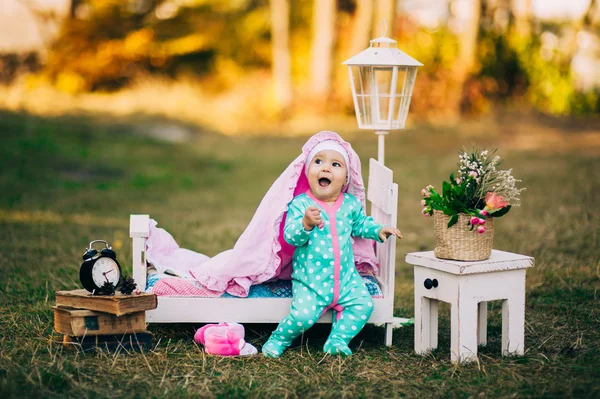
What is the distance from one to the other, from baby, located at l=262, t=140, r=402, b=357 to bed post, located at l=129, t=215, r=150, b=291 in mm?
809

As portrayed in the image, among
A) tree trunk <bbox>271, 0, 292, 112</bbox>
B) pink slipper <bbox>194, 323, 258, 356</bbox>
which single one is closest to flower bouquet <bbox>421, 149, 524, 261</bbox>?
pink slipper <bbox>194, 323, 258, 356</bbox>

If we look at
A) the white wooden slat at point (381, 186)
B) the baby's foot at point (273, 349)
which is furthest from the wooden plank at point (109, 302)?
the white wooden slat at point (381, 186)

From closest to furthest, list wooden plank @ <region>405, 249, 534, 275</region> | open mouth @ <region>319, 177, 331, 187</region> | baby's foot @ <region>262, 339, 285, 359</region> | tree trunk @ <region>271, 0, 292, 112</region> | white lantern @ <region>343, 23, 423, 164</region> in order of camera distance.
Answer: wooden plank @ <region>405, 249, 534, 275</region>
baby's foot @ <region>262, 339, 285, 359</region>
open mouth @ <region>319, 177, 331, 187</region>
white lantern @ <region>343, 23, 423, 164</region>
tree trunk @ <region>271, 0, 292, 112</region>

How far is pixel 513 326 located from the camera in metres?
4.01

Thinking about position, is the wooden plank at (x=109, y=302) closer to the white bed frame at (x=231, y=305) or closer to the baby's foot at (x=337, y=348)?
the white bed frame at (x=231, y=305)

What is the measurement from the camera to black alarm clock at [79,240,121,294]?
3.97 metres

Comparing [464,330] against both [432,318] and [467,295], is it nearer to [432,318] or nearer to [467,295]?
[467,295]

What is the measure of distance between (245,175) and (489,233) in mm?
8227

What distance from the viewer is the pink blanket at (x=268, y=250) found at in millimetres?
4289

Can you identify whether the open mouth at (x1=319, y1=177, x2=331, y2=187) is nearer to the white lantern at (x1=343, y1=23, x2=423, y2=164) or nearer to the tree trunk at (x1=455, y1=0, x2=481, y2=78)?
the white lantern at (x1=343, y1=23, x2=423, y2=164)

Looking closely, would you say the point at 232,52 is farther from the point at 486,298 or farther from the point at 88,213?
the point at 486,298

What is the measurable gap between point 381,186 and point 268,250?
78 cm

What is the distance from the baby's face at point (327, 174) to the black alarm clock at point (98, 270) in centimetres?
120

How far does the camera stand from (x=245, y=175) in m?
11.9
